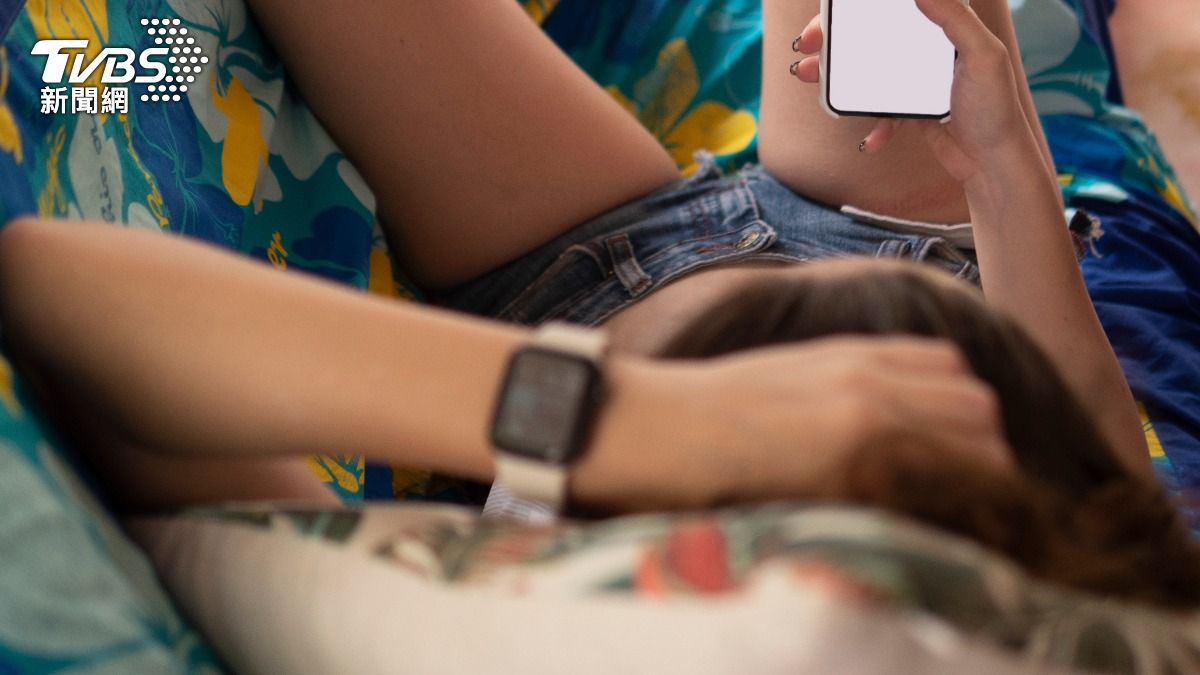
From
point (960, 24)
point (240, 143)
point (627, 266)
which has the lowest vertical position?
point (627, 266)

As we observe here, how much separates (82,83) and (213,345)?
1.15 feet

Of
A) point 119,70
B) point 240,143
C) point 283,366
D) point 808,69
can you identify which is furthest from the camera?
point 808,69

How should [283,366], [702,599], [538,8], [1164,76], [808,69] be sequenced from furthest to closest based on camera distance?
[1164,76] < [538,8] < [808,69] < [283,366] < [702,599]

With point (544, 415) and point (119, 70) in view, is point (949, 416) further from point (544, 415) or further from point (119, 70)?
point (119, 70)

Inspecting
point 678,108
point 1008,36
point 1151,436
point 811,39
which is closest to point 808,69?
point 811,39

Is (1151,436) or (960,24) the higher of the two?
(960,24)

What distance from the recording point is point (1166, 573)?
48cm

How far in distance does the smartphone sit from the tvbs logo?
0.56m

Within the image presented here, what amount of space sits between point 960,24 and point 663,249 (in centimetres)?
33

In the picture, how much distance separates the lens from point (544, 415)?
50 centimetres

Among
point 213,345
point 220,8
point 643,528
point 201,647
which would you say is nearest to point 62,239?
point 213,345

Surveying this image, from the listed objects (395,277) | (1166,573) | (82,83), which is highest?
(82,83)

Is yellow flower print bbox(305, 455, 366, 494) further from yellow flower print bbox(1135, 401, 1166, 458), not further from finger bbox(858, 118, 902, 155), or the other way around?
yellow flower print bbox(1135, 401, 1166, 458)

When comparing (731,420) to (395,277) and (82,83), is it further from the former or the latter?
(395,277)
